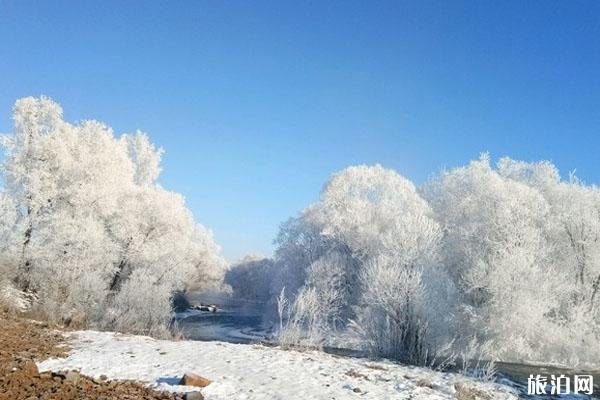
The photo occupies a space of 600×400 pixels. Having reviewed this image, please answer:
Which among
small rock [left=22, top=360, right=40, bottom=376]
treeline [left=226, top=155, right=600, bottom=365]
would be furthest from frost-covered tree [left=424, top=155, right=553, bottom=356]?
small rock [left=22, top=360, right=40, bottom=376]

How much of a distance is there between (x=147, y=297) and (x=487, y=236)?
26555mm

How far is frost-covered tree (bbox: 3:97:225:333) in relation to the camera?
2648cm

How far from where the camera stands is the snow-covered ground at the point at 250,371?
1140 centimetres

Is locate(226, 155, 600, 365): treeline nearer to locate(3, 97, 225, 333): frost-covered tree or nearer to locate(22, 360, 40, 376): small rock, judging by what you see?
locate(3, 97, 225, 333): frost-covered tree

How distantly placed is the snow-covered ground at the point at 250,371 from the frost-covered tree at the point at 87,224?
981cm

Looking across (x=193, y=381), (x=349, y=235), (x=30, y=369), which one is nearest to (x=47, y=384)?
(x=30, y=369)

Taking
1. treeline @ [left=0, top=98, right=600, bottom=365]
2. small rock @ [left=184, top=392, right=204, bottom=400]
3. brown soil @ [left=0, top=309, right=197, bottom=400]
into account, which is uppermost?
treeline @ [left=0, top=98, right=600, bottom=365]

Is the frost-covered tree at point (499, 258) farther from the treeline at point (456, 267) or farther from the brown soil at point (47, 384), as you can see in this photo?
the brown soil at point (47, 384)

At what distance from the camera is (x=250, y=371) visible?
12.7 m

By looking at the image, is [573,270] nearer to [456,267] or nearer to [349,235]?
[456,267]

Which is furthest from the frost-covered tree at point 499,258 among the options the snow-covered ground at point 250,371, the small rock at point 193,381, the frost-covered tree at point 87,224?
the small rock at point 193,381

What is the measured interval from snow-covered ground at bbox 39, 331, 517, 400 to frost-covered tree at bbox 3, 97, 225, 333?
9811 mm

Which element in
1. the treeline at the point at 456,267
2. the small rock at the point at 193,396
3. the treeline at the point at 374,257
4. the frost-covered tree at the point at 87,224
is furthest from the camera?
the frost-covered tree at the point at 87,224

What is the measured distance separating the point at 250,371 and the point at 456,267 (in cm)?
3371
